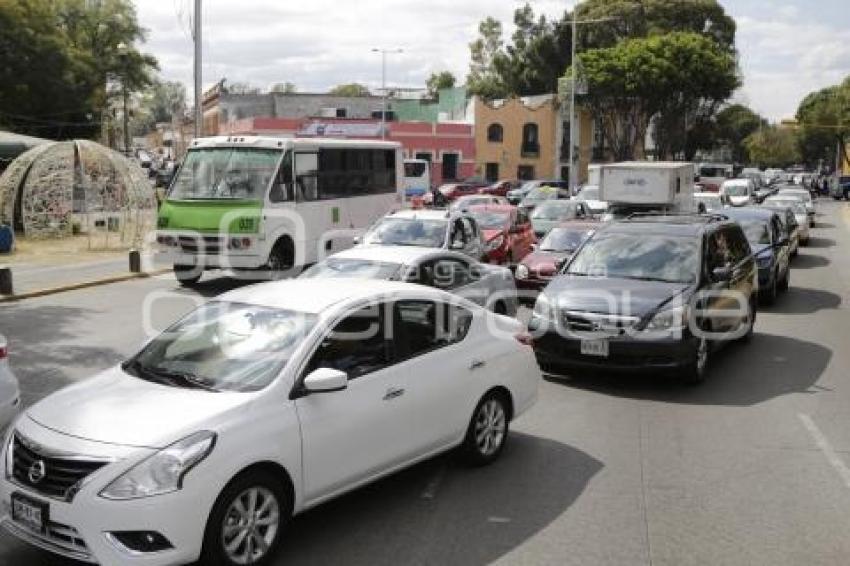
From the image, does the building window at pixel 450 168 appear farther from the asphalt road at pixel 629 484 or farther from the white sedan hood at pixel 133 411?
the white sedan hood at pixel 133 411

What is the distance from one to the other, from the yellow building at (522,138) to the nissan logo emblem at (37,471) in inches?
2412

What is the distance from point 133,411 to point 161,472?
0.60m

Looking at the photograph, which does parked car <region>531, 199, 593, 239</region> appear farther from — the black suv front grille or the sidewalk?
the black suv front grille

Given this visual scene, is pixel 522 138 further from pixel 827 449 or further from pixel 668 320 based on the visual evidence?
pixel 827 449

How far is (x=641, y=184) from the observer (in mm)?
22516

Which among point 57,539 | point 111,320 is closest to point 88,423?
point 57,539

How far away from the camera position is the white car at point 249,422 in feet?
16.0

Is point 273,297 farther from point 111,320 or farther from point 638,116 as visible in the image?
point 638,116

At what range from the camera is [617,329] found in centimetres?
983

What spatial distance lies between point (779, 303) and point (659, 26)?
60048 millimetres

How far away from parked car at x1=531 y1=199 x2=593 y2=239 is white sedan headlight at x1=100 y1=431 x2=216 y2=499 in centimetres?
1896

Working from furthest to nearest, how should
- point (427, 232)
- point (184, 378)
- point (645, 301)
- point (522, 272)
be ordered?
point (522, 272) → point (427, 232) → point (645, 301) → point (184, 378)

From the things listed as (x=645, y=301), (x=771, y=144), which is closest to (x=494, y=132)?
(x=645, y=301)

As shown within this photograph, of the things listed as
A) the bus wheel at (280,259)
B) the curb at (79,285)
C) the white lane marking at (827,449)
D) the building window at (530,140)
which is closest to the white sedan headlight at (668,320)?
the white lane marking at (827,449)
